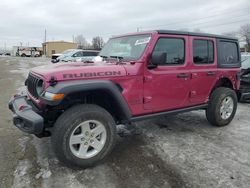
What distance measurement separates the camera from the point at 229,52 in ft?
17.9

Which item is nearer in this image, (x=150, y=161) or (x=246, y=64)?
(x=150, y=161)

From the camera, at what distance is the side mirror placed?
3.83 meters

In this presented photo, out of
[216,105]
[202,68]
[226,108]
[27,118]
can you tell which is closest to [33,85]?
[27,118]

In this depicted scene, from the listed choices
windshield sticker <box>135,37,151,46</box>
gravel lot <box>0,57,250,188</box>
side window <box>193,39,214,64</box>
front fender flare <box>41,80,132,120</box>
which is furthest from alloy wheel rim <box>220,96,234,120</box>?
front fender flare <box>41,80,132,120</box>

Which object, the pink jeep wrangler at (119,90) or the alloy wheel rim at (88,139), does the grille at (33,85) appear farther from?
the alloy wheel rim at (88,139)

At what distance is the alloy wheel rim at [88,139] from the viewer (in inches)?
134

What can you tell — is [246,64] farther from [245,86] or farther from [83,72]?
[83,72]

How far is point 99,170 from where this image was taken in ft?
11.3

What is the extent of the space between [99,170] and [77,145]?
458mm

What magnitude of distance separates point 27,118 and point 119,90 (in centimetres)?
130

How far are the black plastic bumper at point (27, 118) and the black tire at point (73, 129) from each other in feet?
0.73

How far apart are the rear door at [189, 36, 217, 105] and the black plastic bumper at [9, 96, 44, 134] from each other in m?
2.79

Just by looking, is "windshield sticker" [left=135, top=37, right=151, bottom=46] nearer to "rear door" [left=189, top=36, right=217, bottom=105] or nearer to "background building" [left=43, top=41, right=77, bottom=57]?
"rear door" [left=189, top=36, right=217, bottom=105]

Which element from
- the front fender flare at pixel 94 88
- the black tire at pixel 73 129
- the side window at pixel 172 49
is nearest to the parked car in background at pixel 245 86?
the side window at pixel 172 49
